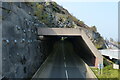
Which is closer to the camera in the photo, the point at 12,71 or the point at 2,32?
the point at 2,32

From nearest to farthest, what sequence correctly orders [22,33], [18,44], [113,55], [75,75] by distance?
[18,44] → [22,33] → [75,75] → [113,55]

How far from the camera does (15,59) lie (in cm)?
1503

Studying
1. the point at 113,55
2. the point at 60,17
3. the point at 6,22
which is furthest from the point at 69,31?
the point at 60,17

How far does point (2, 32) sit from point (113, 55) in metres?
18.8

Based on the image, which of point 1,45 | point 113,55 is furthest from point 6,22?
point 113,55

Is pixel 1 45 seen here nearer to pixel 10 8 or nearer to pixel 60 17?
pixel 10 8

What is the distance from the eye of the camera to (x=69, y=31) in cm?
2912

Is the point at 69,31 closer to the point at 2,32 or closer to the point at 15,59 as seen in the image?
the point at 15,59

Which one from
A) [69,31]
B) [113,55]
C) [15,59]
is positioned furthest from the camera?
[69,31]

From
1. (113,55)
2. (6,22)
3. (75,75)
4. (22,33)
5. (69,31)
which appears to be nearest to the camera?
(6,22)

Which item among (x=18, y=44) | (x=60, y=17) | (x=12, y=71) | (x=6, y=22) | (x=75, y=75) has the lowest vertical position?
(x=75, y=75)

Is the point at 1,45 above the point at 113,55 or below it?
above

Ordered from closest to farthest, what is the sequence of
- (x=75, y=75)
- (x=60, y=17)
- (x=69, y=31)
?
(x=75, y=75)
(x=69, y=31)
(x=60, y=17)

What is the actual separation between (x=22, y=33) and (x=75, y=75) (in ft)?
29.8
